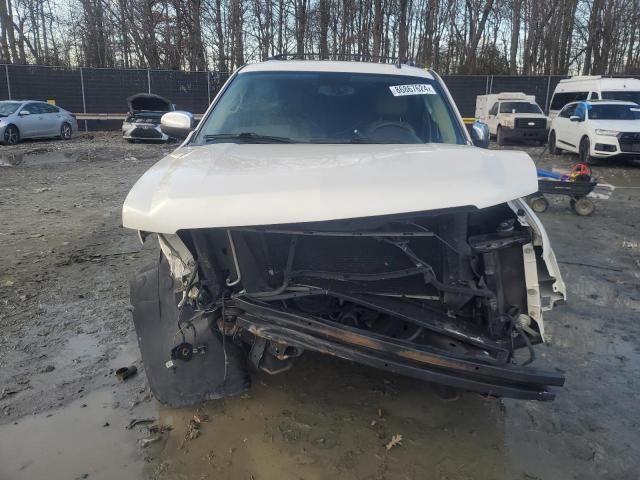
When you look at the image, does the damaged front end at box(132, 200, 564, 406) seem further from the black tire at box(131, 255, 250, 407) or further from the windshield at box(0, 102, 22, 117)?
the windshield at box(0, 102, 22, 117)

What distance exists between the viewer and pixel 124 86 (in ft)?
81.0

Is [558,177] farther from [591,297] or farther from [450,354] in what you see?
[450,354]

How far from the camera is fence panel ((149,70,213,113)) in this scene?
82.3 feet

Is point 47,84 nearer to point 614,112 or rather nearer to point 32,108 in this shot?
point 32,108

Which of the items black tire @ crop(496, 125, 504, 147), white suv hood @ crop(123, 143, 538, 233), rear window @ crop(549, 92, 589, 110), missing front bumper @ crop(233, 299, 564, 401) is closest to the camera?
white suv hood @ crop(123, 143, 538, 233)

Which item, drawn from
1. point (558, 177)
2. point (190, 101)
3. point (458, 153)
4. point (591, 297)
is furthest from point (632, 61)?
point (458, 153)

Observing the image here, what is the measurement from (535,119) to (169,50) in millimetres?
21605

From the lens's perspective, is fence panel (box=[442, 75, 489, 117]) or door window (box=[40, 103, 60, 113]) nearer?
door window (box=[40, 103, 60, 113])

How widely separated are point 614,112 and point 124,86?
66.3 feet

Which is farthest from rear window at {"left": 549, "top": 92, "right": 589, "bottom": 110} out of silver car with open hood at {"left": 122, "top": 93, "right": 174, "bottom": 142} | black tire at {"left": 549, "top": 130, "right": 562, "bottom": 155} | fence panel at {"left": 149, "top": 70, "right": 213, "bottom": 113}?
fence panel at {"left": 149, "top": 70, "right": 213, "bottom": 113}

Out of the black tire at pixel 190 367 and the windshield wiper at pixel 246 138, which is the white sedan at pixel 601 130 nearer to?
the windshield wiper at pixel 246 138

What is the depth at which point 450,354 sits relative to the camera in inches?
93.4

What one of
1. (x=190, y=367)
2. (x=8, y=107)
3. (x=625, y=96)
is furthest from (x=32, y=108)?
(x=625, y=96)

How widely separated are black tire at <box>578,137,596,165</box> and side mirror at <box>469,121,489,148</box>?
11085 millimetres
